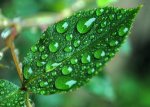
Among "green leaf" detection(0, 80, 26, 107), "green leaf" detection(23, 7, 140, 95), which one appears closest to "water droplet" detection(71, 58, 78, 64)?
"green leaf" detection(23, 7, 140, 95)

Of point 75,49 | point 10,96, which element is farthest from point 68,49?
point 10,96

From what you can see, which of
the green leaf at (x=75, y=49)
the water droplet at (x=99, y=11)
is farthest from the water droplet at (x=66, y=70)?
the water droplet at (x=99, y=11)

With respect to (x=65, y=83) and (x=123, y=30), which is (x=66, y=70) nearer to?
(x=65, y=83)

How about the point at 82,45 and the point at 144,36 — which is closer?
the point at 82,45

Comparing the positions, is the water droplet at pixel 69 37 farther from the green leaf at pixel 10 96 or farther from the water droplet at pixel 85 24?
the green leaf at pixel 10 96

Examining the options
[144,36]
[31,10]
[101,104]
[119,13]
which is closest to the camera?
[119,13]

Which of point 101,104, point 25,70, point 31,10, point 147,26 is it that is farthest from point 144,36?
point 25,70

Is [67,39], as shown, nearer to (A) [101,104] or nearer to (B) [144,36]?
(A) [101,104]
